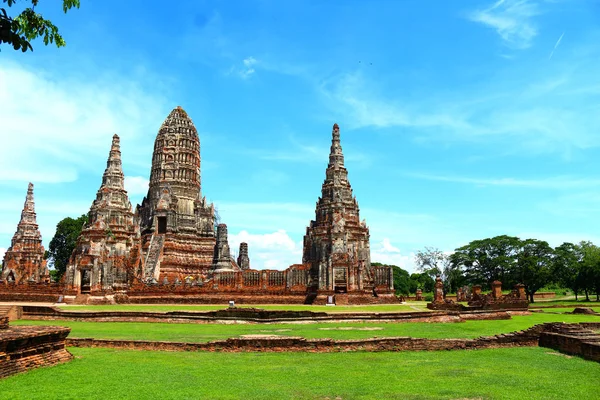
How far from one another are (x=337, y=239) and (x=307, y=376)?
3370 centimetres

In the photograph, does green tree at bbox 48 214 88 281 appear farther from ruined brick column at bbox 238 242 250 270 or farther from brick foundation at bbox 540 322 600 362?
brick foundation at bbox 540 322 600 362

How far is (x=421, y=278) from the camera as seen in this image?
9300 cm

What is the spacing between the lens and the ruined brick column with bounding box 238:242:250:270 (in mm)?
58688

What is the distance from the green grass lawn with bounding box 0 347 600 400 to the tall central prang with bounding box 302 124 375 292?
29045mm

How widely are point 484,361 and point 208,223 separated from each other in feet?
161

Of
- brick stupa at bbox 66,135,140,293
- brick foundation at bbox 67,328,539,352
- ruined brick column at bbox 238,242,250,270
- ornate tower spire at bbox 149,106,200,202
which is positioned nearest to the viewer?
brick foundation at bbox 67,328,539,352

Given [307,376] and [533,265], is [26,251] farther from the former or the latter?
[307,376]

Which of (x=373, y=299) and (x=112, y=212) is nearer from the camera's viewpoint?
(x=373, y=299)

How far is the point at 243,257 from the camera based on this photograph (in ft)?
195

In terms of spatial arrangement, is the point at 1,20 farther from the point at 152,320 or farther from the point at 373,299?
the point at 373,299

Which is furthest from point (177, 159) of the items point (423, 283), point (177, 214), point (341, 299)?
point (423, 283)

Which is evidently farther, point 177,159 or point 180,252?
point 177,159

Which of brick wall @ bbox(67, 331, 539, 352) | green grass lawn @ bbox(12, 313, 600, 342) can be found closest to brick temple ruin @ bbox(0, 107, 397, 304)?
green grass lawn @ bbox(12, 313, 600, 342)

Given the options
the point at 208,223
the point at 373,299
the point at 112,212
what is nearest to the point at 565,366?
the point at 373,299
